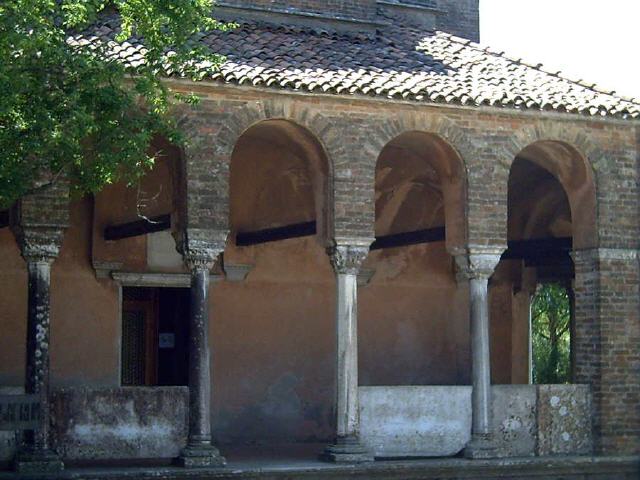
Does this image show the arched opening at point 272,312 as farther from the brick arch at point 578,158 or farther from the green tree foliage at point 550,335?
the green tree foliage at point 550,335

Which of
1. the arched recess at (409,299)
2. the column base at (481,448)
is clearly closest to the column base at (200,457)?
the column base at (481,448)

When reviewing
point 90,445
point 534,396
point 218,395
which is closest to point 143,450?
point 90,445

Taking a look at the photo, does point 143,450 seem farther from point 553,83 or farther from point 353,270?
point 553,83

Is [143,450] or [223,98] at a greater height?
[223,98]

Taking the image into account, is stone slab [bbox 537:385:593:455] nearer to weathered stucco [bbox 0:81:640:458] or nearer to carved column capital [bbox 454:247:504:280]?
weathered stucco [bbox 0:81:640:458]

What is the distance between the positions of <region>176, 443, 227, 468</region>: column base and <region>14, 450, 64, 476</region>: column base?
132cm

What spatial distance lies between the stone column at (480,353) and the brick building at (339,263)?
0.03 m

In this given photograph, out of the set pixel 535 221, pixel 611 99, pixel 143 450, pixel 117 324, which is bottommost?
pixel 143 450

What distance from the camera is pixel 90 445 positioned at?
14.7 metres

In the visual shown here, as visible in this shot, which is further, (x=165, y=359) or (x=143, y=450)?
(x=165, y=359)

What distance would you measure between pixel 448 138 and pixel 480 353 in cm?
247

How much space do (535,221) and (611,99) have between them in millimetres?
3298

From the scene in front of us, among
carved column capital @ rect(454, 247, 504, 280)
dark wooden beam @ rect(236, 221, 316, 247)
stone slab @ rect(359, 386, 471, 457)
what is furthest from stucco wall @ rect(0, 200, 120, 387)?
carved column capital @ rect(454, 247, 504, 280)

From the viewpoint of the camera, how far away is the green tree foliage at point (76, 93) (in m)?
12.2
